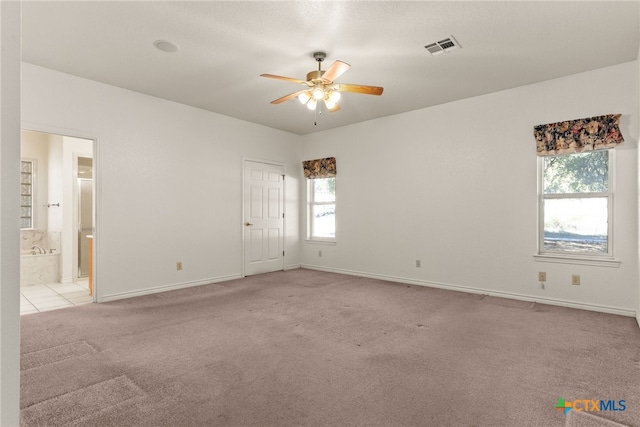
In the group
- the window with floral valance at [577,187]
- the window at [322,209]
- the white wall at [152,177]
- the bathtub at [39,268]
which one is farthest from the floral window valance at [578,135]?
the bathtub at [39,268]

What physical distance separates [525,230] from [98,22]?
5019 millimetres

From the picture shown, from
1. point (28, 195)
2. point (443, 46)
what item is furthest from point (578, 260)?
point (28, 195)

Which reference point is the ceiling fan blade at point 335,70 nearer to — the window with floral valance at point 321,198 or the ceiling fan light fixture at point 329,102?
the ceiling fan light fixture at point 329,102

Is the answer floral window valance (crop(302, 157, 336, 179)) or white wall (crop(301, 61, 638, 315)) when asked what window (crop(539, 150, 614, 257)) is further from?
floral window valance (crop(302, 157, 336, 179))

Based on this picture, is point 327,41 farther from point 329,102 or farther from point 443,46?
point 443,46

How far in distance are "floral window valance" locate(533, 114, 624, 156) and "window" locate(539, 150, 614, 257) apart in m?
0.18

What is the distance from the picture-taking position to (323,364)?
8.40 feet

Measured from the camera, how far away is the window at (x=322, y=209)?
661 cm

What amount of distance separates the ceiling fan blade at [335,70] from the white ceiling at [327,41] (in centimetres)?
37

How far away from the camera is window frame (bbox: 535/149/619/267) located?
3848 mm

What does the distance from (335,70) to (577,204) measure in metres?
3.32

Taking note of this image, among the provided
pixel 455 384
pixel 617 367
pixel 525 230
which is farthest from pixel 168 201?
pixel 617 367

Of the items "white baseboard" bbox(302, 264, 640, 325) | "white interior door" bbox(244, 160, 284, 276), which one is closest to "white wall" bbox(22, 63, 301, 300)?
"white interior door" bbox(244, 160, 284, 276)

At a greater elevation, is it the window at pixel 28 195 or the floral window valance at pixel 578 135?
the floral window valance at pixel 578 135
